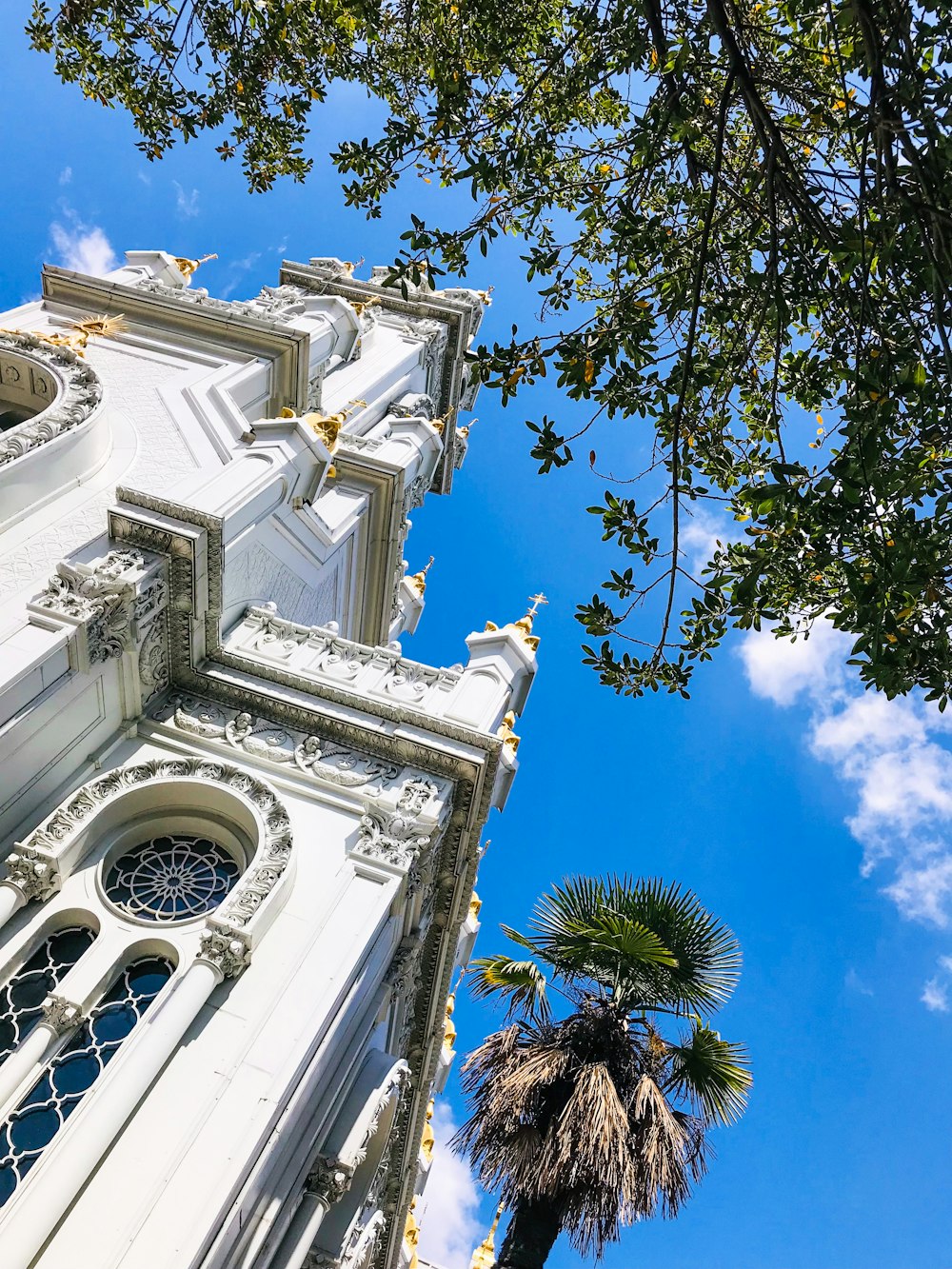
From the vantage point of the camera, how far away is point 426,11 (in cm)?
983

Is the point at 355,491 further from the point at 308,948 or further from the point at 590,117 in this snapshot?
the point at 308,948

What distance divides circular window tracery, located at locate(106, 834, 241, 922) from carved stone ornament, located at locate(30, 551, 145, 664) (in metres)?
2.19

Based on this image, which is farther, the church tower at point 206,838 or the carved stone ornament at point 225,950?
the carved stone ornament at point 225,950

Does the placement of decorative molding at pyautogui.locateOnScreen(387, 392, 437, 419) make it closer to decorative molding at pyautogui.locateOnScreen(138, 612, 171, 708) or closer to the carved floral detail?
decorative molding at pyautogui.locateOnScreen(138, 612, 171, 708)

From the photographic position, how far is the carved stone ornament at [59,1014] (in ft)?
27.8

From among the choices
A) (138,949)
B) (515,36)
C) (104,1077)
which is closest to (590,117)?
(515,36)

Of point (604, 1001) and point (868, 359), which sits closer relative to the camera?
point (868, 359)

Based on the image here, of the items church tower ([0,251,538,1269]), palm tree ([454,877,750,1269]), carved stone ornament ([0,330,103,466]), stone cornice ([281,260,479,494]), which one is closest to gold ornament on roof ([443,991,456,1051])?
church tower ([0,251,538,1269])

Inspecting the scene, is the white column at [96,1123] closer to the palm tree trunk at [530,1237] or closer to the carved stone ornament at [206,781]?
the carved stone ornament at [206,781]

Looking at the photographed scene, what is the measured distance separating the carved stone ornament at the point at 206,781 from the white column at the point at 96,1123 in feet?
1.62

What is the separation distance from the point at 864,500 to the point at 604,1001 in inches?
260

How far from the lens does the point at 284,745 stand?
11633 mm

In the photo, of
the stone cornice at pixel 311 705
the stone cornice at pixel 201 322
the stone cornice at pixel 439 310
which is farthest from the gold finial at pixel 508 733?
the stone cornice at pixel 439 310

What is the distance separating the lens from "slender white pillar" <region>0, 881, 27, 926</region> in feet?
29.1
